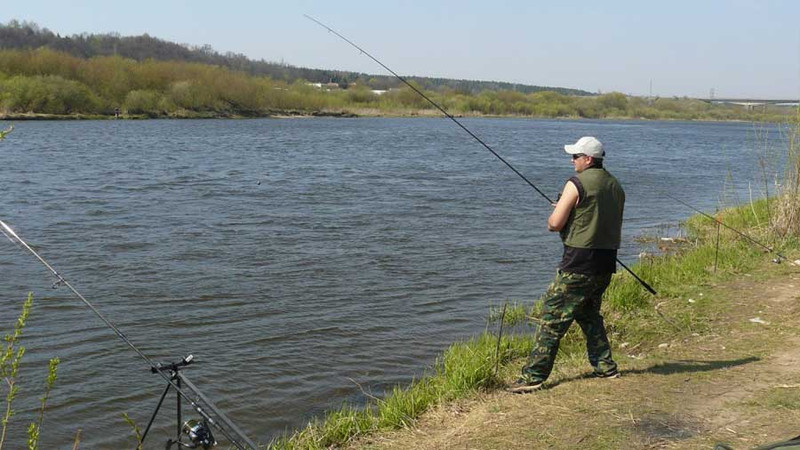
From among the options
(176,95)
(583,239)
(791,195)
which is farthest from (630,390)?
(176,95)

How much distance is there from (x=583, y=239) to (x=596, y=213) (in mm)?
194

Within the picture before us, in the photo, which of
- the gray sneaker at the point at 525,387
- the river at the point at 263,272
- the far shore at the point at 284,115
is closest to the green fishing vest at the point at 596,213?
the gray sneaker at the point at 525,387

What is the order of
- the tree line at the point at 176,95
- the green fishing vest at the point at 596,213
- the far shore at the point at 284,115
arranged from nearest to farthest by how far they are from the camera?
the green fishing vest at the point at 596,213, the far shore at the point at 284,115, the tree line at the point at 176,95

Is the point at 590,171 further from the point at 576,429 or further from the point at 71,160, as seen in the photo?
the point at 71,160

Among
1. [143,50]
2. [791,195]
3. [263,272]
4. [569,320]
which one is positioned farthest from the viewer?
→ [143,50]

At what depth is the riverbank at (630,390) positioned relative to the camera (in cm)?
502

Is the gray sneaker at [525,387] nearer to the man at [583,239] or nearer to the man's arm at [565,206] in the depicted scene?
the man at [583,239]

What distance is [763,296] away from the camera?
8148 millimetres

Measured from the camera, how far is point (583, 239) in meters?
5.38

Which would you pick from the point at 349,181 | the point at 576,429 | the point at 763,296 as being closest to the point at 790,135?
the point at 763,296

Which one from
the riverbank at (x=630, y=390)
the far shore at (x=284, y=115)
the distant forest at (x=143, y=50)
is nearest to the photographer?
the riverbank at (x=630, y=390)

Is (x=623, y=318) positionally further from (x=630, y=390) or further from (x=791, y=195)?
(x=791, y=195)

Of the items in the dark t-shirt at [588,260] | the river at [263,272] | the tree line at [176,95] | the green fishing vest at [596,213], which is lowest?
the river at [263,272]

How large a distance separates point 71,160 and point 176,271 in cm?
1935
